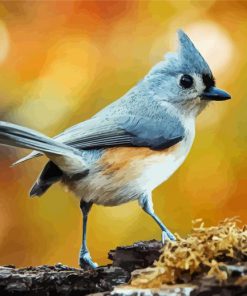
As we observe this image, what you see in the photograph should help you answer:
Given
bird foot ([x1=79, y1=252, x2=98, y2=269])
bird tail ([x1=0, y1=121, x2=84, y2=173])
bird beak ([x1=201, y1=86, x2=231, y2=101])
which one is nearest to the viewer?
bird tail ([x1=0, y1=121, x2=84, y2=173])

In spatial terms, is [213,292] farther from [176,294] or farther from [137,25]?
[137,25]

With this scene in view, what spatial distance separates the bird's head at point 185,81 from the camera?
1.80 metres

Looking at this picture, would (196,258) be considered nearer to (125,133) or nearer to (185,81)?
(125,133)

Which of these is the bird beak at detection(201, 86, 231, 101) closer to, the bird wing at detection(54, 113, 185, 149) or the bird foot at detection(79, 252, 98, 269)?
the bird wing at detection(54, 113, 185, 149)

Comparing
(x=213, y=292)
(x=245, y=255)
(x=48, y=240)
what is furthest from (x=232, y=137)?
(x=213, y=292)

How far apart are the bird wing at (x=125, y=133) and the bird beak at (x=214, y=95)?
0.10m

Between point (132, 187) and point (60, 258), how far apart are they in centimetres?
81

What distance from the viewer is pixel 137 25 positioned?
8.32 feet

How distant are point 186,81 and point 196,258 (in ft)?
2.81

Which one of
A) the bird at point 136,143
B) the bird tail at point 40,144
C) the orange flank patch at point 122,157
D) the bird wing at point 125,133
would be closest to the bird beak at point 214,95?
the bird at point 136,143

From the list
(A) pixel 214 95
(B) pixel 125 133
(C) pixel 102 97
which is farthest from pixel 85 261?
(C) pixel 102 97

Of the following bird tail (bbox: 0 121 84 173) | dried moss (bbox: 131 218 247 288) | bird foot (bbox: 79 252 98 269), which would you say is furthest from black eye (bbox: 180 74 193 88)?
dried moss (bbox: 131 218 247 288)

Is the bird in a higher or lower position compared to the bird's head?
lower

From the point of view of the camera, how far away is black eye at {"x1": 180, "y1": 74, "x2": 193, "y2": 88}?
1.83 m
